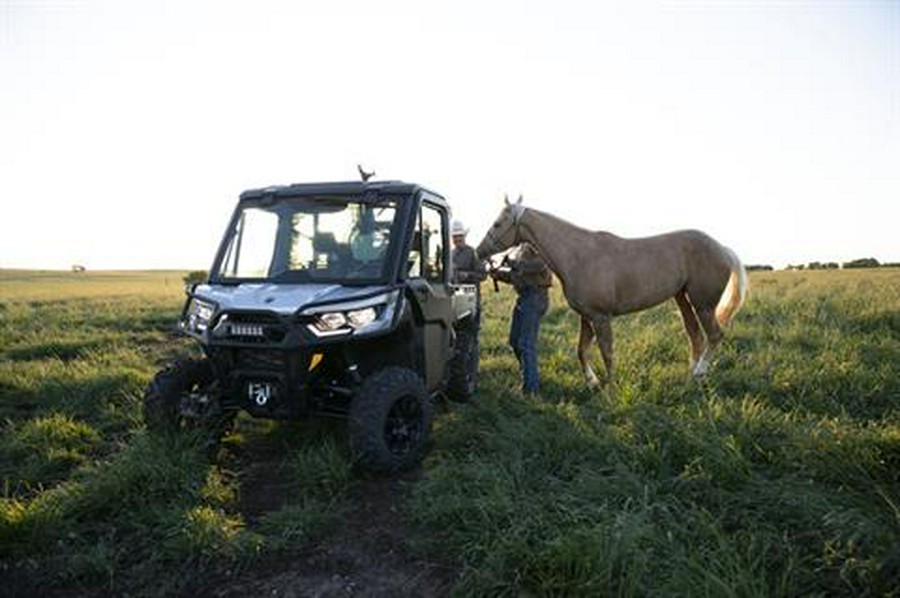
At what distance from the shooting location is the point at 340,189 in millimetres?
4828

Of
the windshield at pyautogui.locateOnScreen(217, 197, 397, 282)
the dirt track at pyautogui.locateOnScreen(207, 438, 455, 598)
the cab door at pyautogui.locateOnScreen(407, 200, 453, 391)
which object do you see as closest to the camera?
the dirt track at pyautogui.locateOnScreen(207, 438, 455, 598)

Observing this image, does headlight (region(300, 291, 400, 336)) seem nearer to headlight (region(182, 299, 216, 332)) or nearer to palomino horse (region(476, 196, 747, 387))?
headlight (region(182, 299, 216, 332))

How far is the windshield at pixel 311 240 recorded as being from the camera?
4676 mm

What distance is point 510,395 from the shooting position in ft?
21.2

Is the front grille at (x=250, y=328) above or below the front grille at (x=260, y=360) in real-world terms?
above

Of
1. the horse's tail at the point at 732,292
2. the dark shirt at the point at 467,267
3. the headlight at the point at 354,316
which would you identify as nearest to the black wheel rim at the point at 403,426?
the headlight at the point at 354,316

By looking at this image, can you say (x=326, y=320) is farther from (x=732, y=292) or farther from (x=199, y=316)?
(x=732, y=292)

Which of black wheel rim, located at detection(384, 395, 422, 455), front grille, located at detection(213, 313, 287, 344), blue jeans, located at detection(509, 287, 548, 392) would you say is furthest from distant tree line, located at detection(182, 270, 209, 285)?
blue jeans, located at detection(509, 287, 548, 392)

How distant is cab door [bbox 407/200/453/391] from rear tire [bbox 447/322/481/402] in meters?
0.77

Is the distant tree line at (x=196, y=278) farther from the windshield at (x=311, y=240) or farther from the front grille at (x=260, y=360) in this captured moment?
the front grille at (x=260, y=360)

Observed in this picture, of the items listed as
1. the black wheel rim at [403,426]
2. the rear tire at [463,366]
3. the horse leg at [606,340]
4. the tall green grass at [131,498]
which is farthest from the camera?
the horse leg at [606,340]

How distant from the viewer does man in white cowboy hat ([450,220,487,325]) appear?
7112mm

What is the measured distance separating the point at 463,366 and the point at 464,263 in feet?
5.96

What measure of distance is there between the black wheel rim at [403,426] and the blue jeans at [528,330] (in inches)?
96.3
